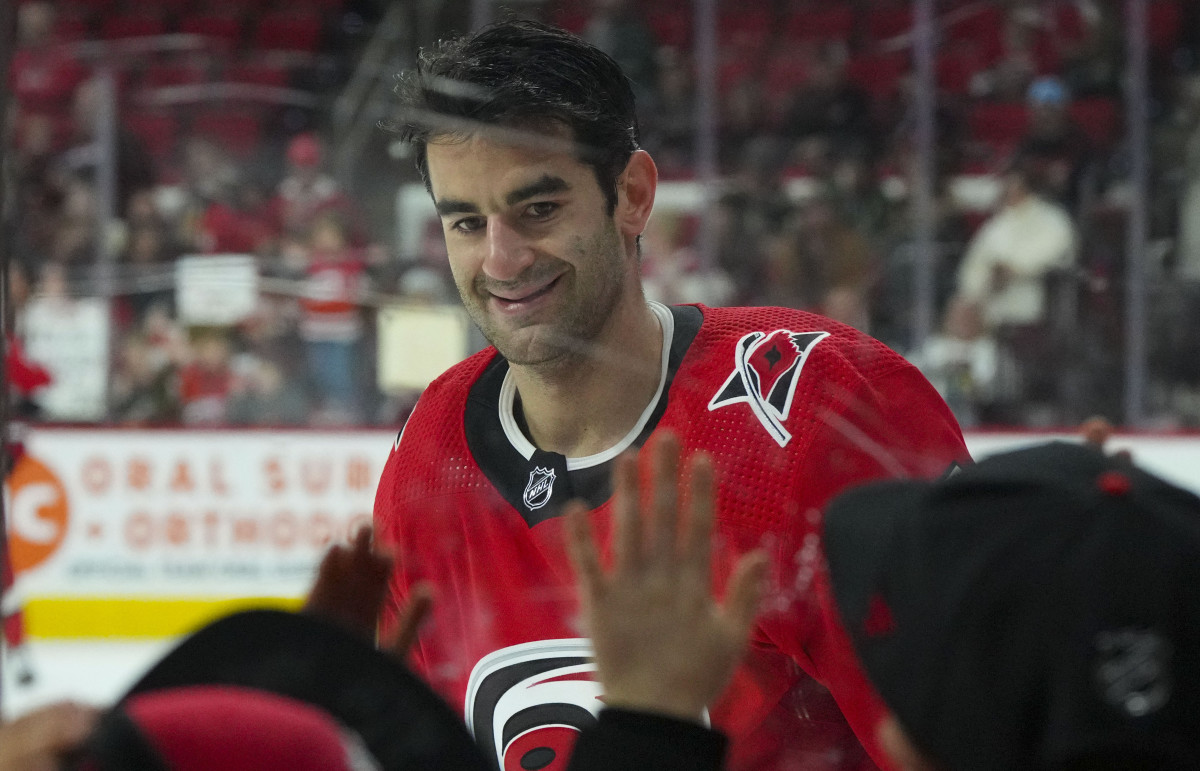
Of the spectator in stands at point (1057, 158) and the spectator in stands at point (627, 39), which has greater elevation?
the spectator in stands at point (627, 39)

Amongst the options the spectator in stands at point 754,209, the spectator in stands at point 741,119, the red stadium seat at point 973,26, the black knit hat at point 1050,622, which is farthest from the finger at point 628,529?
the red stadium seat at point 973,26

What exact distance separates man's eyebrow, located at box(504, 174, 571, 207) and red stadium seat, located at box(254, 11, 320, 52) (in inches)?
69.7

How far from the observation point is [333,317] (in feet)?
11.2

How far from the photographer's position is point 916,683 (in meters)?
0.60

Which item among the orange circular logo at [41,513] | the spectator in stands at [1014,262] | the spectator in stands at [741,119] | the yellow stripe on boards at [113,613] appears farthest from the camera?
the orange circular logo at [41,513]

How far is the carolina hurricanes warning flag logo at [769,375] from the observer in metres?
1.20

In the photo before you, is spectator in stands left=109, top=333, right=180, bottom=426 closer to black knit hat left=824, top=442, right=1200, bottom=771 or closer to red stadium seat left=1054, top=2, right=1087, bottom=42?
red stadium seat left=1054, top=2, right=1087, bottom=42

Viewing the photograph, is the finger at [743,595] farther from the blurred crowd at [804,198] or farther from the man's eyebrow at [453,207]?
the blurred crowd at [804,198]

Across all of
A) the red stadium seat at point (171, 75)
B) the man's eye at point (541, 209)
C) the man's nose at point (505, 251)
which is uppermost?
the red stadium seat at point (171, 75)

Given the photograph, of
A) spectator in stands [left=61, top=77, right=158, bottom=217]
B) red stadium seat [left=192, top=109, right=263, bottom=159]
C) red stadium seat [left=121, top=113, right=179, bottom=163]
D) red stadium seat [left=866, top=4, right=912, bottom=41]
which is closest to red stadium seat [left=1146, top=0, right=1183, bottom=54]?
red stadium seat [left=866, top=4, right=912, bottom=41]

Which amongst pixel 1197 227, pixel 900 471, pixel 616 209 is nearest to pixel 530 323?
pixel 616 209

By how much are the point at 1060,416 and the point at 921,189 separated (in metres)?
0.74

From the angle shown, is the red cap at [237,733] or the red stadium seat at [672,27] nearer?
the red cap at [237,733]

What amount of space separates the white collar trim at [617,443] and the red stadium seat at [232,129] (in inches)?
82.5
